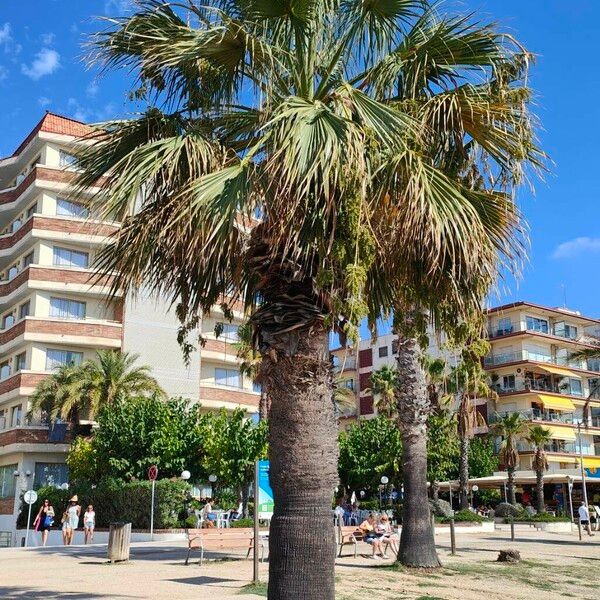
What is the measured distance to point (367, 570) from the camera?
53.2 ft

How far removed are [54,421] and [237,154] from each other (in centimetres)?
3482

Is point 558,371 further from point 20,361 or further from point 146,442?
point 20,361

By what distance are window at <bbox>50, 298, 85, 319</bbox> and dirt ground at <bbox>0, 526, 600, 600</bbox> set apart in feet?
82.2

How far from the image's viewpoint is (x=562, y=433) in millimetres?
67312

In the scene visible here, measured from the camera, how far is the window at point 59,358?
43.6 m

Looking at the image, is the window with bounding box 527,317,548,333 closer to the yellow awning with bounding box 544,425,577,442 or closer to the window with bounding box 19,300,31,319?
the yellow awning with bounding box 544,425,577,442

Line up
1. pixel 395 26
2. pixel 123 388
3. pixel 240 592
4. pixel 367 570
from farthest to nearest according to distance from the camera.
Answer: pixel 123 388 → pixel 367 570 → pixel 240 592 → pixel 395 26

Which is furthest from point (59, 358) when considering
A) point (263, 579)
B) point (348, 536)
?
point (263, 579)

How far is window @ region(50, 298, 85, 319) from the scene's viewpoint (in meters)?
44.5

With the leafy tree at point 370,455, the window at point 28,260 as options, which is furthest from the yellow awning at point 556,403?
the window at point 28,260

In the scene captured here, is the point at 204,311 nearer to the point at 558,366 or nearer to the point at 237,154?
the point at 237,154

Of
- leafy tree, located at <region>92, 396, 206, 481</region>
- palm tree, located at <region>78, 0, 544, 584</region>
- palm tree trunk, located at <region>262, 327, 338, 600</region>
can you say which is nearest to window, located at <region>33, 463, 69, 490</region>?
leafy tree, located at <region>92, 396, 206, 481</region>

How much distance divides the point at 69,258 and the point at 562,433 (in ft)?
147

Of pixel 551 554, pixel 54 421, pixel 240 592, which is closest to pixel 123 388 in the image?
pixel 54 421
